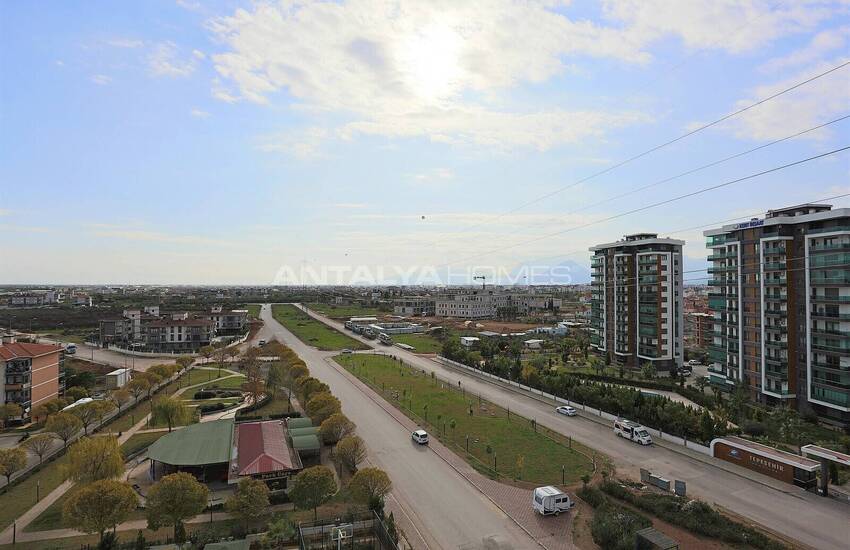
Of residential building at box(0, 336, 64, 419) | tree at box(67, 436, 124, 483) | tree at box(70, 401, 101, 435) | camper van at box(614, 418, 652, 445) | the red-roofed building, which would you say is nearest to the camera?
tree at box(67, 436, 124, 483)

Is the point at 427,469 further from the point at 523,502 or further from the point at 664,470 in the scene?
the point at 664,470

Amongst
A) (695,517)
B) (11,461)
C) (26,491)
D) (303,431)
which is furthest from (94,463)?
(695,517)

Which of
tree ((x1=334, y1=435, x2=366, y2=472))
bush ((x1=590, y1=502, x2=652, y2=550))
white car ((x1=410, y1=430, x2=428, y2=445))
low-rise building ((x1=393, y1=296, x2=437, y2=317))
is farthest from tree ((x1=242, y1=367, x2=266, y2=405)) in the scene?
low-rise building ((x1=393, y1=296, x2=437, y2=317))

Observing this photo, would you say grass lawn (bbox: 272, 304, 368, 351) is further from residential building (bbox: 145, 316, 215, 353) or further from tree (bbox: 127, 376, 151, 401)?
tree (bbox: 127, 376, 151, 401)

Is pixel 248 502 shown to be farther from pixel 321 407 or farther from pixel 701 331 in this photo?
pixel 701 331


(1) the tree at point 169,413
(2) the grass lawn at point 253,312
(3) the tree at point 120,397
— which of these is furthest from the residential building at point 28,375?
(2) the grass lawn at point 253,312

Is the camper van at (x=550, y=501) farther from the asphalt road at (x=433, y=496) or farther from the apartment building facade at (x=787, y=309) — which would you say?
the apartment building facade at (x=787, y=309)

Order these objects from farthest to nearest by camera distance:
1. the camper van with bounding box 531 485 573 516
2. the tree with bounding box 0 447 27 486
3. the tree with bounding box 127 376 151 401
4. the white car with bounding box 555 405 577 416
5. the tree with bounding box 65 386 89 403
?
the tree with bounding box 65 386 89 403, the tree with bounding box 127 376 151 401, the white car with bounding box 555 405 577 416, the tree with bounding box 0 447 27 486, the camper van with bounding box 531 485 573 516
